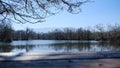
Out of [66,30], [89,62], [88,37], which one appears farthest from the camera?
[66,30]

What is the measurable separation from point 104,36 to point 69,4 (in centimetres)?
9150

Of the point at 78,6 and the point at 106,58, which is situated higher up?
the point at 78,6

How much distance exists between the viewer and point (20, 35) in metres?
92.4

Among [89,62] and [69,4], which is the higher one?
[69,4]

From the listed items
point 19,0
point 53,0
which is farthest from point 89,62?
point 19,0

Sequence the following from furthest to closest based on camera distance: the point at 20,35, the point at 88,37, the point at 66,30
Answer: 1. the point at 66,30
2. the point at 88,37
3. the point at 20,35

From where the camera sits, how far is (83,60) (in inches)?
178

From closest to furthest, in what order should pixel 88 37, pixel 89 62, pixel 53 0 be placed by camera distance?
pixel 89 62 → pixel 53 0 → pixel 88 37

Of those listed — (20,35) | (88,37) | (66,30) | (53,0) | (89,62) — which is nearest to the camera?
(89,62)

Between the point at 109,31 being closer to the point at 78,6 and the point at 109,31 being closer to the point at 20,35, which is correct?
the point at 20,35

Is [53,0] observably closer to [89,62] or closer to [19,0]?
[19,0]

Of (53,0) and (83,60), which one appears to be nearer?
(83,60)

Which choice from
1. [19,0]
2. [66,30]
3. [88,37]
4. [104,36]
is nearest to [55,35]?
[66,30]

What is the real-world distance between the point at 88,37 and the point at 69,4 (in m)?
101
